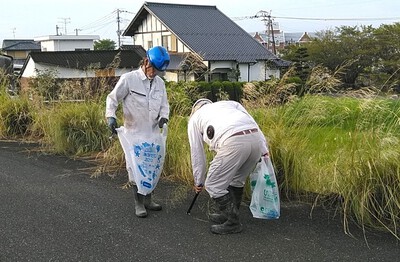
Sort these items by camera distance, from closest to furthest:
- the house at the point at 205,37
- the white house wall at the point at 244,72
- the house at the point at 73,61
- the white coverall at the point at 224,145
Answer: the white coverall at the point at 224,145
the house at the point at 73,61
the house at the point at 205,37
the white house wall at the point at 244,72

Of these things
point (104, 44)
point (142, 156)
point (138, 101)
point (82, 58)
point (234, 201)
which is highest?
point (104, 44)

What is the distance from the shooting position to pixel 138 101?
16.5 ft

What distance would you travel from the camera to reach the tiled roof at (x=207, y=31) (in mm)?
34938

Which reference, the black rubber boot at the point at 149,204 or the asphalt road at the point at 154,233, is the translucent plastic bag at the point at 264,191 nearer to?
the asphalt road at the point at 154,233

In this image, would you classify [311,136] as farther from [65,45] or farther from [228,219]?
[65,45]

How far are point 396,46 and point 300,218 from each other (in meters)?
35.8

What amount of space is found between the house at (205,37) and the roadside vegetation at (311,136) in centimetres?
2282

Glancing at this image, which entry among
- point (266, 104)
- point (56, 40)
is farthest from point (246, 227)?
point (56, 40)

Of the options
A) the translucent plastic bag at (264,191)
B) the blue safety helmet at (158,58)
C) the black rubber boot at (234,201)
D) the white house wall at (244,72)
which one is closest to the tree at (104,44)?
the white house wall at (244,72)

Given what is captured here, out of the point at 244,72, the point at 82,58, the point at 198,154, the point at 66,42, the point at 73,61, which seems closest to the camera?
the point at 198,154

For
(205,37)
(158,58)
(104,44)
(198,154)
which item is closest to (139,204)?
(198,154)

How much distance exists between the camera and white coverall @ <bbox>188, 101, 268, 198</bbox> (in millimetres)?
4215

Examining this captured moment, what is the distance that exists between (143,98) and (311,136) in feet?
6.79

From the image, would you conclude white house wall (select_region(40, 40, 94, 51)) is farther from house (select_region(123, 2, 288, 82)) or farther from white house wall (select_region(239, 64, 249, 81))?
white house wall (select_region(239, 64, 249, 81))
